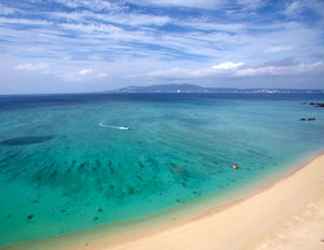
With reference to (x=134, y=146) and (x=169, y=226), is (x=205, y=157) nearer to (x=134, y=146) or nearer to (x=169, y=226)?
(x=134, y=146)

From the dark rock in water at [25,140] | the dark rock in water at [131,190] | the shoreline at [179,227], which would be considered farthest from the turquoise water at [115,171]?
the shoreline at [179,227]

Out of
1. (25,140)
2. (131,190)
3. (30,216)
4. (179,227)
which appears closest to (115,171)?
A: (131,190)

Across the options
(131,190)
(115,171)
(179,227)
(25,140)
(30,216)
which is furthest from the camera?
(25,140)

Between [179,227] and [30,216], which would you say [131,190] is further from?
[30,216]

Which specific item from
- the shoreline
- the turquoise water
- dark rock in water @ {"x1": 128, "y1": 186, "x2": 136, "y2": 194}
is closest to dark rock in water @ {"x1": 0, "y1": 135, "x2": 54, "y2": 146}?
the turquoise water

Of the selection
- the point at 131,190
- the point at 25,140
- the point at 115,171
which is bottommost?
the point at 131,190

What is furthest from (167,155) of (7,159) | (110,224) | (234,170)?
(7,159)

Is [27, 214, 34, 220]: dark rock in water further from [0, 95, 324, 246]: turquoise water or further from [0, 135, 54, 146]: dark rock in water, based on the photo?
[0, 135, 54, 146]: dark rock in water

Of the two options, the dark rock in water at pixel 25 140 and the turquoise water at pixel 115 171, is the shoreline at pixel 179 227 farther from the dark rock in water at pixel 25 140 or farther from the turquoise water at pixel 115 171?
the dark rock in water at pixel 25 140
